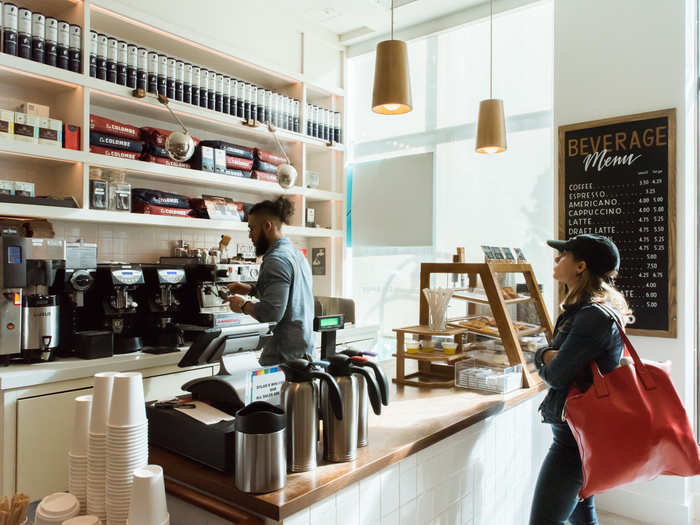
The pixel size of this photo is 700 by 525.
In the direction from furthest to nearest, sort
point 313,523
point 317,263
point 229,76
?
1. point 317,263
2. point 229,76
3. point 313,523

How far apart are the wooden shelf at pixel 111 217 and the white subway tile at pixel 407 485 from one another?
2.50m

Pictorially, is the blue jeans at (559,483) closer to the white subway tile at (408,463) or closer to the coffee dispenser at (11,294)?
the white subway tile at (408,463)

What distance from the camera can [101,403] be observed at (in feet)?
4.29

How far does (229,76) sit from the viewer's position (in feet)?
14.1

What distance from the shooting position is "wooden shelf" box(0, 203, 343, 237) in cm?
292

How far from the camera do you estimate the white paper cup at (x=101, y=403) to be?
4.26 feet

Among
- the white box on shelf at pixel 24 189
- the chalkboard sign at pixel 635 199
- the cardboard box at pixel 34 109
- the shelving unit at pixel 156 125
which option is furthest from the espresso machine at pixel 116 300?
the chalkboard sign at pixel 635 199

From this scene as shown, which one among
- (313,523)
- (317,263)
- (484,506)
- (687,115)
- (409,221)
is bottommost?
(484,506)

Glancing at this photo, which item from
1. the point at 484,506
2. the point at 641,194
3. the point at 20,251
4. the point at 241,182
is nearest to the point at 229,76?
the point at 241,182

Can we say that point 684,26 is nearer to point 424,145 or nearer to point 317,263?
point 424,145

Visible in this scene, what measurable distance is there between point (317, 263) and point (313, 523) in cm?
380

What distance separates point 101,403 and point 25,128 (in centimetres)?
235

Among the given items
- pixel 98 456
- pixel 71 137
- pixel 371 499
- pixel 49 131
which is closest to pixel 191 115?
pixel 71 137

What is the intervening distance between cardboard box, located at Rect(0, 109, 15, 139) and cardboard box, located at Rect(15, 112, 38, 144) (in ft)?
0.07
